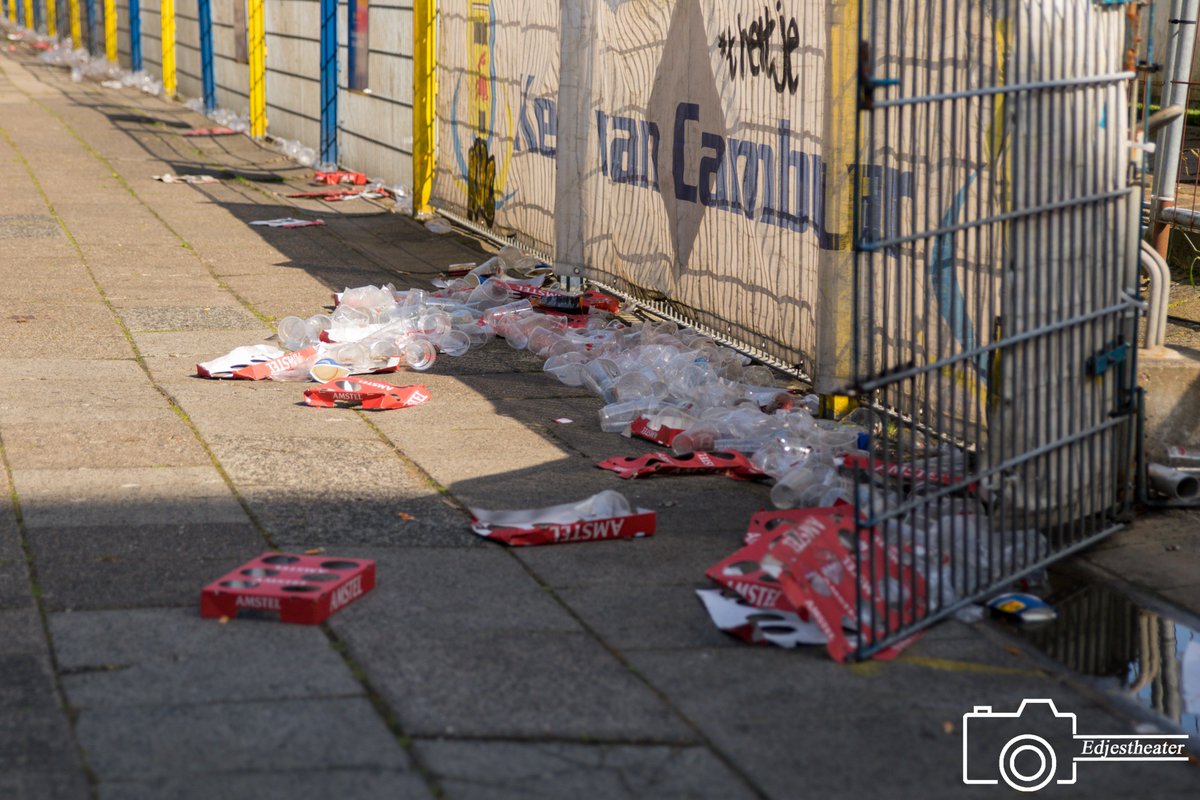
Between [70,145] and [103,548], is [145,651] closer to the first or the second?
[103,548]

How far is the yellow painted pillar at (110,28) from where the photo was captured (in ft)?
95.3

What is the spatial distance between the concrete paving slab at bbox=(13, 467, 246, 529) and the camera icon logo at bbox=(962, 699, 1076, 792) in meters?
2.65

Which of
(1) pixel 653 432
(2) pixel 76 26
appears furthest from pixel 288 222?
(2) pixel 76 26

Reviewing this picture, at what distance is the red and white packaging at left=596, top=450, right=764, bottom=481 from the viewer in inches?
228

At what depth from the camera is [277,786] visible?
3.17 meters

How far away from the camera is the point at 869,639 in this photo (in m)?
4.04

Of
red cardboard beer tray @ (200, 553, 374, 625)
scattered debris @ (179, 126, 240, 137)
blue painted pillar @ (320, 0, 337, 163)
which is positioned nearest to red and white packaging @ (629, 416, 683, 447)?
red cardboard beer tray @ (200, 553, 374, 625)

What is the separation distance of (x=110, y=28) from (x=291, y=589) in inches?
1101

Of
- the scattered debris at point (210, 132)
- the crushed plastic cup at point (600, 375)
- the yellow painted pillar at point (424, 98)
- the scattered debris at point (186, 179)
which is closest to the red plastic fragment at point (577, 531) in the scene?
the crushed plastic cup at point (600, 375)

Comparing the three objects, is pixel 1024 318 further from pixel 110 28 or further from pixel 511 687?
pixel 110 28

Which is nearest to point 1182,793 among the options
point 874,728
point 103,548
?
point 874,728

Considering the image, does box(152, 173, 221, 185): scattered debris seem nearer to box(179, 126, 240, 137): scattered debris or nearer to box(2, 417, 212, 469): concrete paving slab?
box(179, 126, 240, 137): scattered debris

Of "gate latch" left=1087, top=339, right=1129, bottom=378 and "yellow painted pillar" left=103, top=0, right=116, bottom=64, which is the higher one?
"yellow painted pillar" left=103, top=0, right=116, bottom=64

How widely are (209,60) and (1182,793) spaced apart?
20.6 m
